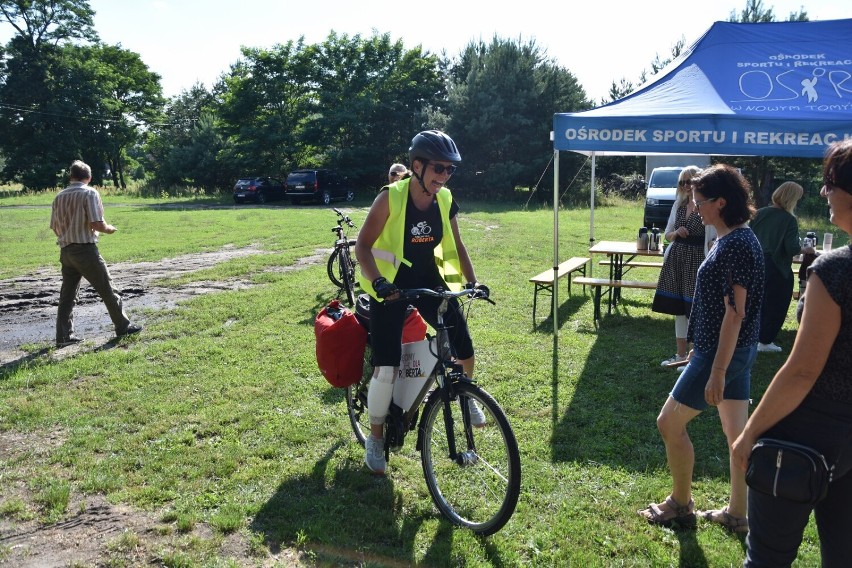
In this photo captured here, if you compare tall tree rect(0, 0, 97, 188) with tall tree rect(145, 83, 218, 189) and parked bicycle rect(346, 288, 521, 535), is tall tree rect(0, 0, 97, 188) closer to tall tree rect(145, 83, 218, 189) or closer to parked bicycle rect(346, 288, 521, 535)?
tall tree rect(145, 83, 218, 189)

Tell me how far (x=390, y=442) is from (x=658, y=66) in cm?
3606

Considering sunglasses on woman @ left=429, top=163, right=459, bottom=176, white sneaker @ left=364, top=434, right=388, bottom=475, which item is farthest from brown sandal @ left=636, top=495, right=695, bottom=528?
sunglasses on woman @ left=429, top=163, right=459, bottom=176

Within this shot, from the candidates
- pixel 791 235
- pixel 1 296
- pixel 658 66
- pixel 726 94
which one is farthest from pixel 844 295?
pixel 658 66

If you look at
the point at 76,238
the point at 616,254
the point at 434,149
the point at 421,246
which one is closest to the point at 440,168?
the point at 434,149

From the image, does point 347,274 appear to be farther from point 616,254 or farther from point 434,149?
point 434,149

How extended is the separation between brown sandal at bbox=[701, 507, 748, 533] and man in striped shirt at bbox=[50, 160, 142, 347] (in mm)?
6279

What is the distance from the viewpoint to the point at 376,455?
3980 millimetres

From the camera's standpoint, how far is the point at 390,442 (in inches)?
156

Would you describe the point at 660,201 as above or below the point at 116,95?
below

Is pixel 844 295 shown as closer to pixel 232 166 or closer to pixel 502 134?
A: pixel 502 134

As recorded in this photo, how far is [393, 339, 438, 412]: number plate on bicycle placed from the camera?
3771 millimetres

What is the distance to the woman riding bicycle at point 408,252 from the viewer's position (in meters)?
3.57

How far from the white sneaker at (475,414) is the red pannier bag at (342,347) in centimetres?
94

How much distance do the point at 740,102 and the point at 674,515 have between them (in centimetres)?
476
